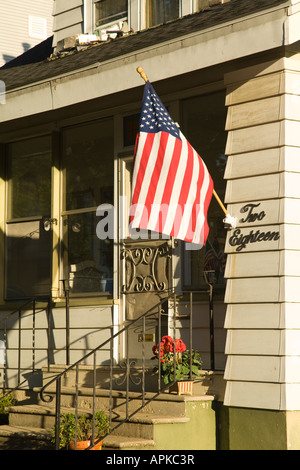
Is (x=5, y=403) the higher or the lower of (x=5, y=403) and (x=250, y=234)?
the lower

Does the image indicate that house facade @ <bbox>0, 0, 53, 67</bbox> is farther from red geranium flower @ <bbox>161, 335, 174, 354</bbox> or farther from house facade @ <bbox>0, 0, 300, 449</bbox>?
red geranium flower @ <bbox>161, 335, 174, 354</bbox>

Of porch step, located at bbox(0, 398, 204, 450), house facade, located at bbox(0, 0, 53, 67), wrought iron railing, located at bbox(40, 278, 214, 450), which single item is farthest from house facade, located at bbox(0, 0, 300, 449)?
house facade, located at bbox(0, 0, 53, 67)

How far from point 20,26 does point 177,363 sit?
48.8ft

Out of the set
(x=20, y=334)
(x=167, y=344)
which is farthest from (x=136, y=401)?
(x=20, y=334)

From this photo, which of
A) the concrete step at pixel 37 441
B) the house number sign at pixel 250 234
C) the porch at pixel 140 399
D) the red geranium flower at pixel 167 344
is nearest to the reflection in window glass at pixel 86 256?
the porch at pixel 140 399

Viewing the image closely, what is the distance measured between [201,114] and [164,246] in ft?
5.73

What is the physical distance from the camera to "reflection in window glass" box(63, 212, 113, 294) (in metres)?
10.3

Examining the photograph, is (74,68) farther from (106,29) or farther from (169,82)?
(106,29)

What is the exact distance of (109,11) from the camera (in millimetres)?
11539

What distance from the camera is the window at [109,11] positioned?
11.3 metres

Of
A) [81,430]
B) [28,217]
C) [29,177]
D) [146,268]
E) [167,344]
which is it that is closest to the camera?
[81,430]

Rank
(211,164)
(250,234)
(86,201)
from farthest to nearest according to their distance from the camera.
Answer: (86,201)
(211,164)
(250,234)

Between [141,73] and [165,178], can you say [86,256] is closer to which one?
[165,178]

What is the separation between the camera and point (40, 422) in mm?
8680
